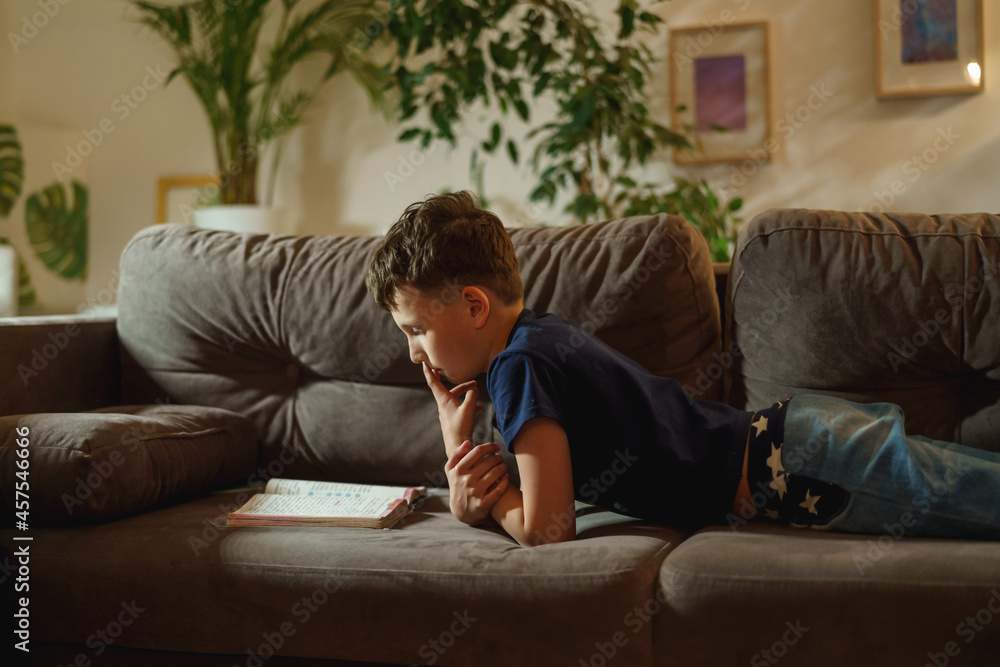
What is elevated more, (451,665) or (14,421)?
(14,421)

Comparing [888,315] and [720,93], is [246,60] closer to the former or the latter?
[720,93]

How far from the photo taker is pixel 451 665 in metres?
1.12

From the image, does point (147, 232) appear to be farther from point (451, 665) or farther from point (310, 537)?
point (451, 665)

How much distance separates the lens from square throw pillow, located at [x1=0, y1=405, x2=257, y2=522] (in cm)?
131

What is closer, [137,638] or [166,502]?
[137,638]

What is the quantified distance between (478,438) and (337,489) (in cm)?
29

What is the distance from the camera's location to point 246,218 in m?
2.94

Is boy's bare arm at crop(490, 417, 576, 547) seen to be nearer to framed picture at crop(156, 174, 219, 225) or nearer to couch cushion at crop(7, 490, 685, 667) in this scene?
couch cushion at crop(7, 490, 685, 667)

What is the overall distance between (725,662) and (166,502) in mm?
1016

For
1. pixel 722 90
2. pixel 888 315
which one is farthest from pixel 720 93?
pixel 888 315

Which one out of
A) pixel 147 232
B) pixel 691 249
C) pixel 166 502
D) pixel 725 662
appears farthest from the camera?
pixel 147 232

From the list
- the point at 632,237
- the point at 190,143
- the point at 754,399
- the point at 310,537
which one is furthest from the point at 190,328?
the point at 190,143

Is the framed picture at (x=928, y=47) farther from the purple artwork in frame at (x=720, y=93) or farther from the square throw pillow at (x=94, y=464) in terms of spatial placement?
the square throw pillow at (x=94, y=464)

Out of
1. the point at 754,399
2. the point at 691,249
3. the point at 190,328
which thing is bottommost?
the point at 754,399
